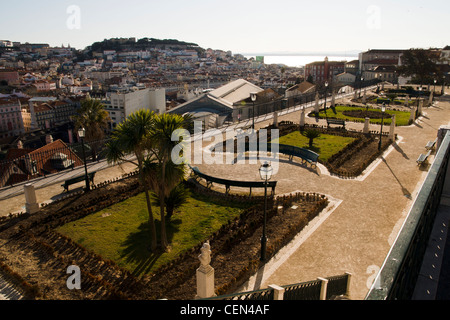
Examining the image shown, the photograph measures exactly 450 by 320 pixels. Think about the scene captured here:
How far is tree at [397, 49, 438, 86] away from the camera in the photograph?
54938 mm

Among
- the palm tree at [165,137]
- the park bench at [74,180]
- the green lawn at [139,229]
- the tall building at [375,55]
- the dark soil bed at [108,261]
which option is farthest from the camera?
the tall building at [375,55]

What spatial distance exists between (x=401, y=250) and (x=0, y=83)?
6130 inches

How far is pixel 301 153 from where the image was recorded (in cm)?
2094

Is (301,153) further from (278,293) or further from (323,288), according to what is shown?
(278,293)

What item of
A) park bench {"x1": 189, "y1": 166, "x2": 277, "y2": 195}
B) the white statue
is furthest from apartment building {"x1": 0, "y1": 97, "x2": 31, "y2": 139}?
the white statue

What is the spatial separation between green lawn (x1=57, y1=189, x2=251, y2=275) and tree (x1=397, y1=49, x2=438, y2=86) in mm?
53266

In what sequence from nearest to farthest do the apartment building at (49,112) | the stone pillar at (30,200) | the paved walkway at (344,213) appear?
1. the paved walkway at (344,213)
2. the stone pillar at (30,200)
3. the apartment building at (49,112)

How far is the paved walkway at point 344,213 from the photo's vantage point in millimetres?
10555

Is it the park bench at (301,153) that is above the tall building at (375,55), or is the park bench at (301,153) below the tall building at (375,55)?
below

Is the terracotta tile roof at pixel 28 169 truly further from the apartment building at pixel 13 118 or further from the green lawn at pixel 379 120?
the apartment building at pixel 13 118

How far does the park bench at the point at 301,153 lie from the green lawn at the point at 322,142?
138 cm

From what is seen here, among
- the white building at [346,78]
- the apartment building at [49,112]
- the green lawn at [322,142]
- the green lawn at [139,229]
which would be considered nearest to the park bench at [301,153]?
the green lawn at [322,142]

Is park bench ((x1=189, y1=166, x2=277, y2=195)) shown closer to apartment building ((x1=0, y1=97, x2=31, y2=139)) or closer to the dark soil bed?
the dark soil bed
